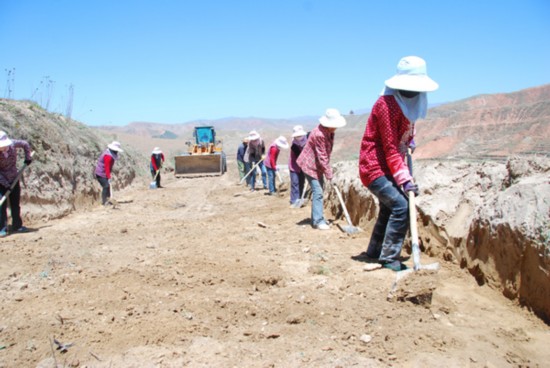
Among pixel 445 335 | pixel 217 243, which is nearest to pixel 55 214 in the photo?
pixel 217 243

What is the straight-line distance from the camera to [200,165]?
57.8 ft

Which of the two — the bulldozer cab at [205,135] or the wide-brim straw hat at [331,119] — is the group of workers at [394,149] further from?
the bulldozer cab at [205,135]

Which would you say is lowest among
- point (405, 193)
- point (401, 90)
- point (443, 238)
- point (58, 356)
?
point (58, 356)

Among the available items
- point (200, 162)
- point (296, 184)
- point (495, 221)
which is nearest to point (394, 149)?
point (495, 221)

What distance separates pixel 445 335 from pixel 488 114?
21296 mm

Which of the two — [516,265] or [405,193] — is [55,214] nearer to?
[405,193]

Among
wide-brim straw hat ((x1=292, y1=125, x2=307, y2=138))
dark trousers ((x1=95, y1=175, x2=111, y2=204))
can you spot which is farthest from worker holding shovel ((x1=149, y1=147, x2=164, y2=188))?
wide-brim straw hat ((x1=292, y1=125, x2=307, y2=138))

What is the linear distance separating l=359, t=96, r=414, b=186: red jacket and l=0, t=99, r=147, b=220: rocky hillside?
6.25 m

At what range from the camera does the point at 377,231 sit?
4348 mm

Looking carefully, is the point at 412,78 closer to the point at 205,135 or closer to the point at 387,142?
the point at 387,142

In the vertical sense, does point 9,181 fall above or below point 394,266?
above

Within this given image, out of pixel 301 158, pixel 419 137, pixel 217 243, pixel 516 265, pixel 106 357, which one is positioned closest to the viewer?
pixel 106 357

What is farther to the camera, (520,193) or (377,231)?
(377,231)

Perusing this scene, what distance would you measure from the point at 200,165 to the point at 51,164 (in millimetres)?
8708
